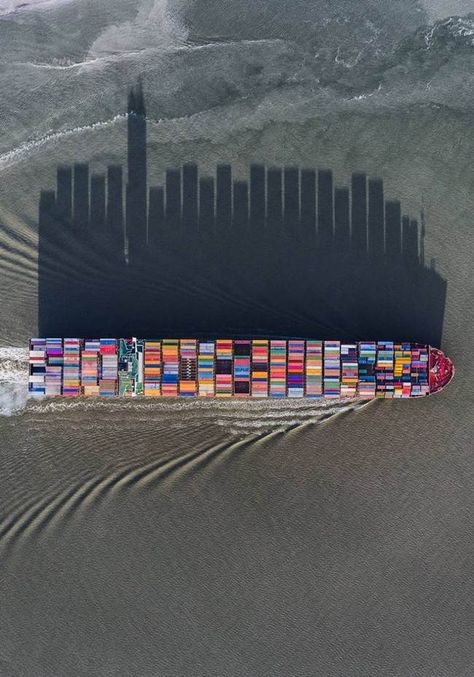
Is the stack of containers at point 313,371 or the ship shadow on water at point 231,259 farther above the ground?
the ship shadow on water at point 231,259

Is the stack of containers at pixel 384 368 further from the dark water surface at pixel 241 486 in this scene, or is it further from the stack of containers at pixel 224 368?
the stack of containers at pixel 224 368

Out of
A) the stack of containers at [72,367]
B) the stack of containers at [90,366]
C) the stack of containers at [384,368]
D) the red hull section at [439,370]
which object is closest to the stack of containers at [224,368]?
the stack of containers at [90,366]

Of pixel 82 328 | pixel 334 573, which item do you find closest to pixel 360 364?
pixel 334 573

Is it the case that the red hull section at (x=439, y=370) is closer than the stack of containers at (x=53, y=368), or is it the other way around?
the stack of containers at (x=53, y=368)

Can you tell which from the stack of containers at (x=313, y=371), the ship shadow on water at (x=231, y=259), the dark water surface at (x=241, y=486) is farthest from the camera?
the ship shadow on water at (x=231, y=259)

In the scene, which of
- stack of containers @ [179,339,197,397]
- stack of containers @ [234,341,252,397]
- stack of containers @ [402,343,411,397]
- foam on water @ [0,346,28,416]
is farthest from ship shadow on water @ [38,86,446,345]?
foam on water @ [0,346,28,416]

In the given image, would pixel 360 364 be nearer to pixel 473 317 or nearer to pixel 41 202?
pixel 473 317

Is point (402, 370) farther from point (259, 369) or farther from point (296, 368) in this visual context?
point (259, 369)

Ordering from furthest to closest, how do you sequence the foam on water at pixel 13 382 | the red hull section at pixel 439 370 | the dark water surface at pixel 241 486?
the foam on water at pixel 13 382 < the dark water surface at pixel 241 486 < the red hull section at pixel 439 370
